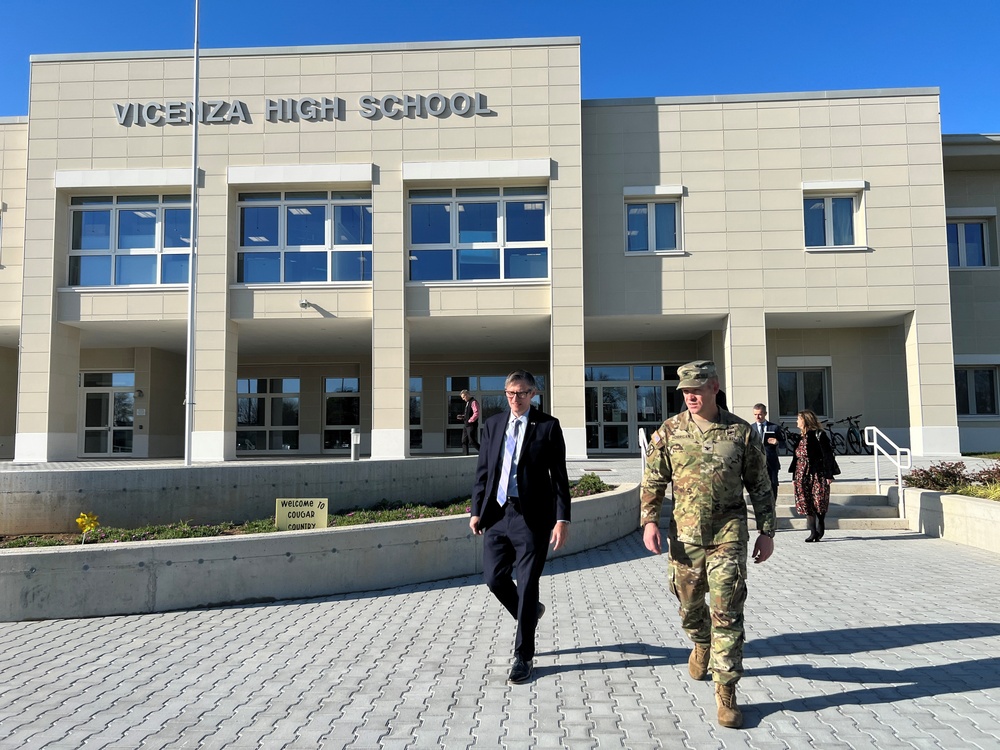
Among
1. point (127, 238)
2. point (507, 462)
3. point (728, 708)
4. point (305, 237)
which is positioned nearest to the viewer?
point (728, 708)

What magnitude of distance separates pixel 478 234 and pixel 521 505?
49.2 ft

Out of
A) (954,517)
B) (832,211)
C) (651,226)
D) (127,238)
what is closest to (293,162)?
(127,238)

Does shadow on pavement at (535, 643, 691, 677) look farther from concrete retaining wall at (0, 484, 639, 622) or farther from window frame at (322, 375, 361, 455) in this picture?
window frame at (322, 375, 361, 455)

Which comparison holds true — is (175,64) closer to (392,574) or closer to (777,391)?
(392,574)

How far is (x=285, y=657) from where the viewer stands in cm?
484

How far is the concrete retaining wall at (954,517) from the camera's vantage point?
8391mm

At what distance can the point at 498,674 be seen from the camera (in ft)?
14.6

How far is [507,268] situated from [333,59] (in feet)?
23.5

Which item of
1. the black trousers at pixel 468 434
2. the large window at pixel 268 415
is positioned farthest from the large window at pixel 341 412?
the black trousers at pixel 468 434

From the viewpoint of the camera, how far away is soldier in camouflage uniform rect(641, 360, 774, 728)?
12.3 ft

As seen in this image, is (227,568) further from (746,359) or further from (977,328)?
(977,328)

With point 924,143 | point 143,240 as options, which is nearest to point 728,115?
point 924,143

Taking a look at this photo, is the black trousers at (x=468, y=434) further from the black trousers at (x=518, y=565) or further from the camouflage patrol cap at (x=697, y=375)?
the camouflage patrol cap at (x=697, y=375)

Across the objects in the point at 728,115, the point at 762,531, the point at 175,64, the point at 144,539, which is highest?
the point at 175,64
